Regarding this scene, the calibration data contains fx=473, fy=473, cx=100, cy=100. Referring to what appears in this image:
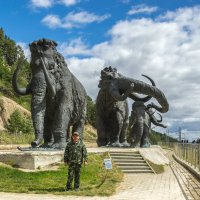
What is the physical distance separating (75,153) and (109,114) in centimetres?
1028

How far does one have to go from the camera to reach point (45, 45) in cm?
1486

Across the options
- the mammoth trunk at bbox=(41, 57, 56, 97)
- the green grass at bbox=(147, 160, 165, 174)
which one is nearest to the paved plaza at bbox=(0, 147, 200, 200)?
the green grass at bbox=(147, 160, 165, 174)

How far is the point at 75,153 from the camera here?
1069 centimetres

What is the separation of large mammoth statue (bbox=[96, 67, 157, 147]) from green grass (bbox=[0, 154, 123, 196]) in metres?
6.29

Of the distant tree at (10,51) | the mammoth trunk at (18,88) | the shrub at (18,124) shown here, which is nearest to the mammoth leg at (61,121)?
the mammoth trunk at (18,88)

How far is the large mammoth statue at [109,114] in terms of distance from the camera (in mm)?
20361

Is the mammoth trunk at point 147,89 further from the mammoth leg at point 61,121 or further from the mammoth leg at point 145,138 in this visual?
the mammoth leg at point 61,121

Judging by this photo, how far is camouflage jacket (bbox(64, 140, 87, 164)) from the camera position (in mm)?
10688

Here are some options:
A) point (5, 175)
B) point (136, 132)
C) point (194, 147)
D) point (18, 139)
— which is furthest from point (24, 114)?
point (5, 175)

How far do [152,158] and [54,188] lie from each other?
7.67m

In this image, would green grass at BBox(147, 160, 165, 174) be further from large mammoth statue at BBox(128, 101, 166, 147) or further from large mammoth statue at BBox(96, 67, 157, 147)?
large mammoth statue at BBox(128, 101, 166, 147)

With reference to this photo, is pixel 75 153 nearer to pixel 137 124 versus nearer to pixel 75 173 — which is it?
pixel 75 173

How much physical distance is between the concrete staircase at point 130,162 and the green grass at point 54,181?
69.6 inches

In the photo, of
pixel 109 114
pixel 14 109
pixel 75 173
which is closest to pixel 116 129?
pixel 109 114
